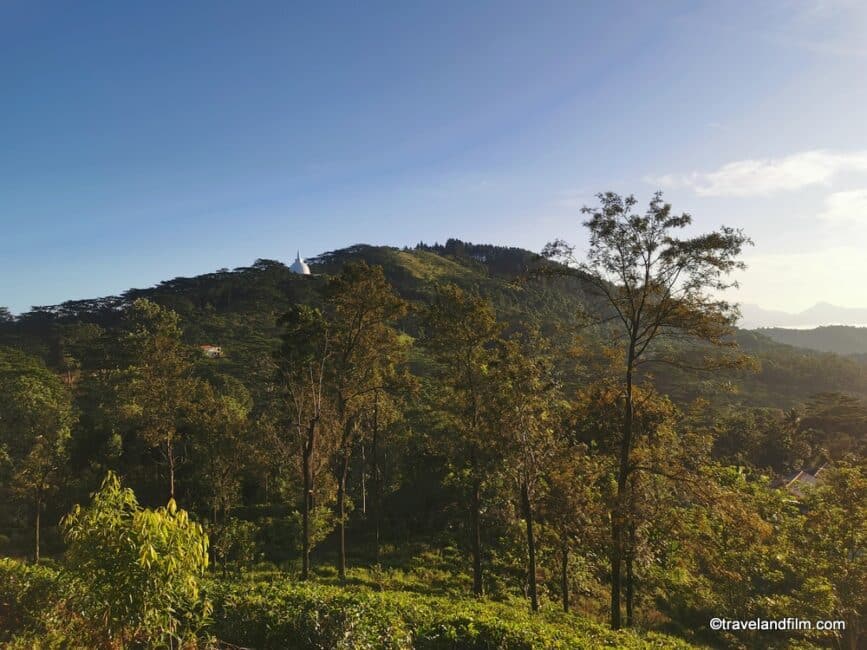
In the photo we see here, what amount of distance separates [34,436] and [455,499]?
2854 centimetres

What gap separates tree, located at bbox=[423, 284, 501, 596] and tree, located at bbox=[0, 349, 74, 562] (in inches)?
1014

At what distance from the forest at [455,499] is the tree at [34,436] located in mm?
268

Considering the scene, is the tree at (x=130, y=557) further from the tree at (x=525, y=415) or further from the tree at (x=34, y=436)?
the tree at (x=34, y=436)

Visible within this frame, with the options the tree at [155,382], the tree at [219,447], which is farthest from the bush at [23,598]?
the tree at [219,447]

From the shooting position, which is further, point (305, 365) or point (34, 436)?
point (34, 436)

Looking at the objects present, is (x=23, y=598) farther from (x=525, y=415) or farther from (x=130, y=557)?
(x=525, y=415)

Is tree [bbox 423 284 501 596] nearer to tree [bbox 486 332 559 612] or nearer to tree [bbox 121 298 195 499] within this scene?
tree [bbox 486 332 559 612]

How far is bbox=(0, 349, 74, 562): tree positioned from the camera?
28.1m

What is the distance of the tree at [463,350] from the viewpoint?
1958 centimetres

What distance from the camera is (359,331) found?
2203 cm

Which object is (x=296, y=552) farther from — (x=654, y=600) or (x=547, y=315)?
(x=547, y=315)

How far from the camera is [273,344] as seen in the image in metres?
93.4

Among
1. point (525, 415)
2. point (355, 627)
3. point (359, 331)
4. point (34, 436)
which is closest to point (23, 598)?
point (355, 627)

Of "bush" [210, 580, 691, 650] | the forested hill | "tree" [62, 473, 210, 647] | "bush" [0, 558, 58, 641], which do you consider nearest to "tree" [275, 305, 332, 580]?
"bush" [210, 580, 691, 650]
